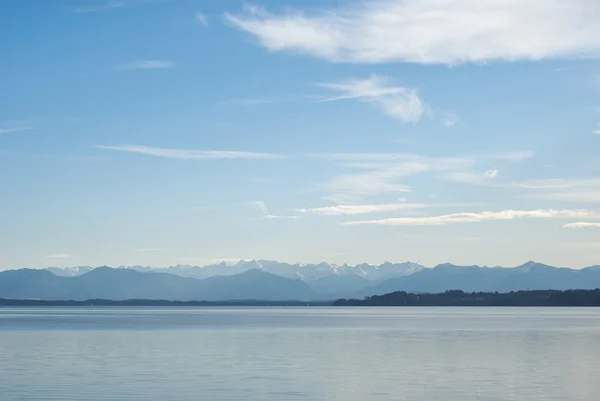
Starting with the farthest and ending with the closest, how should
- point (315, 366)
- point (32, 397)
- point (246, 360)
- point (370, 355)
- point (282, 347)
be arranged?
1. point (282, 347)
2. point (370, 355)
3. point (246, 360)
4. point (315, 366)
5. point (32, 397)

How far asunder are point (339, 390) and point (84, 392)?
38.1 ft

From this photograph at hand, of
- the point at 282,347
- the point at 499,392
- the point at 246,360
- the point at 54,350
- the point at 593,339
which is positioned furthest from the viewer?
the point at 593,339

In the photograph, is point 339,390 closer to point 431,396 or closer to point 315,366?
point 431,396

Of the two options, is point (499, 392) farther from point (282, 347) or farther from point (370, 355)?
point (282, 347)

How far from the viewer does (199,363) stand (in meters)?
54.5

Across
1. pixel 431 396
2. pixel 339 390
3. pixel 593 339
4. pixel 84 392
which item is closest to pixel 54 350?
pixel 84 392

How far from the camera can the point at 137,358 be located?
5803cm

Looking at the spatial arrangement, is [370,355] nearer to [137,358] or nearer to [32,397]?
[137,358]

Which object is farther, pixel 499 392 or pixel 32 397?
pixel 499 392

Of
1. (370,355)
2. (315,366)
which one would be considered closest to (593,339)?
(370,355)

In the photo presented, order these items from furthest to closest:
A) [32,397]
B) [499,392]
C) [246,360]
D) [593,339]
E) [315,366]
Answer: [593,339] → [246,360] → [315,366] → [499,392] → [32,397]

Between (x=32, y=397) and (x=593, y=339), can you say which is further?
(x=593, y=339)

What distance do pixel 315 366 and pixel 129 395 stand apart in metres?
16.1

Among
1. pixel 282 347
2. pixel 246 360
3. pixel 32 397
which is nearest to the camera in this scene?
pixel 32 397
